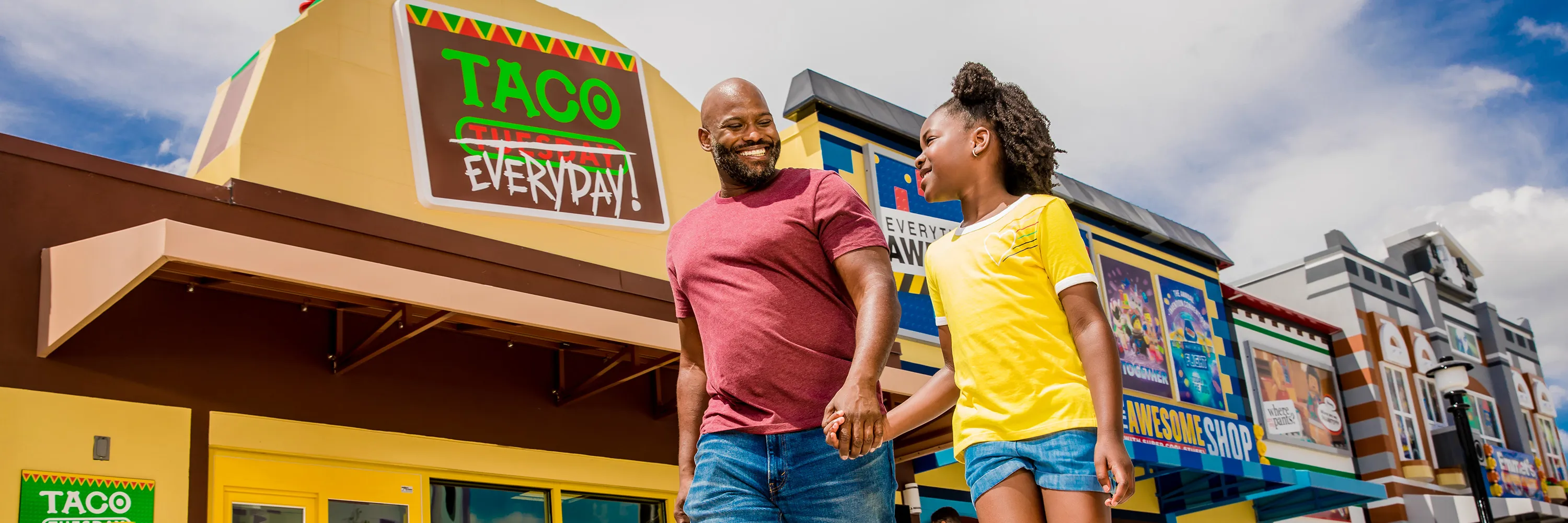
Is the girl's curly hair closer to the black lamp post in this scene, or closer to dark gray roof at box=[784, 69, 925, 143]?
dark gray roof at box=[784, 69, 925, 143]

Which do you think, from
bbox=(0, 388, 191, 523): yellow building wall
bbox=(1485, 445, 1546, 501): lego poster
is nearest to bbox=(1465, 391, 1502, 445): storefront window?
bbox=(1485, 445, 1546, 501): lego poster

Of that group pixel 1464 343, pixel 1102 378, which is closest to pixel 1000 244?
pixel 1102 378

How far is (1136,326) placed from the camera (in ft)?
52.0

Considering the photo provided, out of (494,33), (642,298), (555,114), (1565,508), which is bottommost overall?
(1565,508)

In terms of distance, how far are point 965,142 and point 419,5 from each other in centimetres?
674

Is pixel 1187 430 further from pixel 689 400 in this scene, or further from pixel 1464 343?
pixel 1464 343

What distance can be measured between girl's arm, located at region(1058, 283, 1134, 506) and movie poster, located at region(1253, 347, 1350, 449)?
638 inches

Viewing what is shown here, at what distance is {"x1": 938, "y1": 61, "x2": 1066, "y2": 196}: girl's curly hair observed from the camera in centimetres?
330

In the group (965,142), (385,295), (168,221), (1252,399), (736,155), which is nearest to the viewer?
(736,155)

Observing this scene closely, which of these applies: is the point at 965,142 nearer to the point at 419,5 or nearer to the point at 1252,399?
the point at 419,5

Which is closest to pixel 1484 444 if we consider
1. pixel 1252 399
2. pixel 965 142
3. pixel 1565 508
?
pixel 1565 508

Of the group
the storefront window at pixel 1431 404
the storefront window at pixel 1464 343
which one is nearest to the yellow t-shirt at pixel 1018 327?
the storefront window at pixel 1431 404

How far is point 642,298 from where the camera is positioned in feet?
27.8

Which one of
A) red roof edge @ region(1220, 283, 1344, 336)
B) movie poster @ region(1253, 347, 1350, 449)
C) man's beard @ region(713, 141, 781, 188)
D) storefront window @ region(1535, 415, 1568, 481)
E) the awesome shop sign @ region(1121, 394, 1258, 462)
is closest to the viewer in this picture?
man's beard @ region(713, 141, 781, 188)
